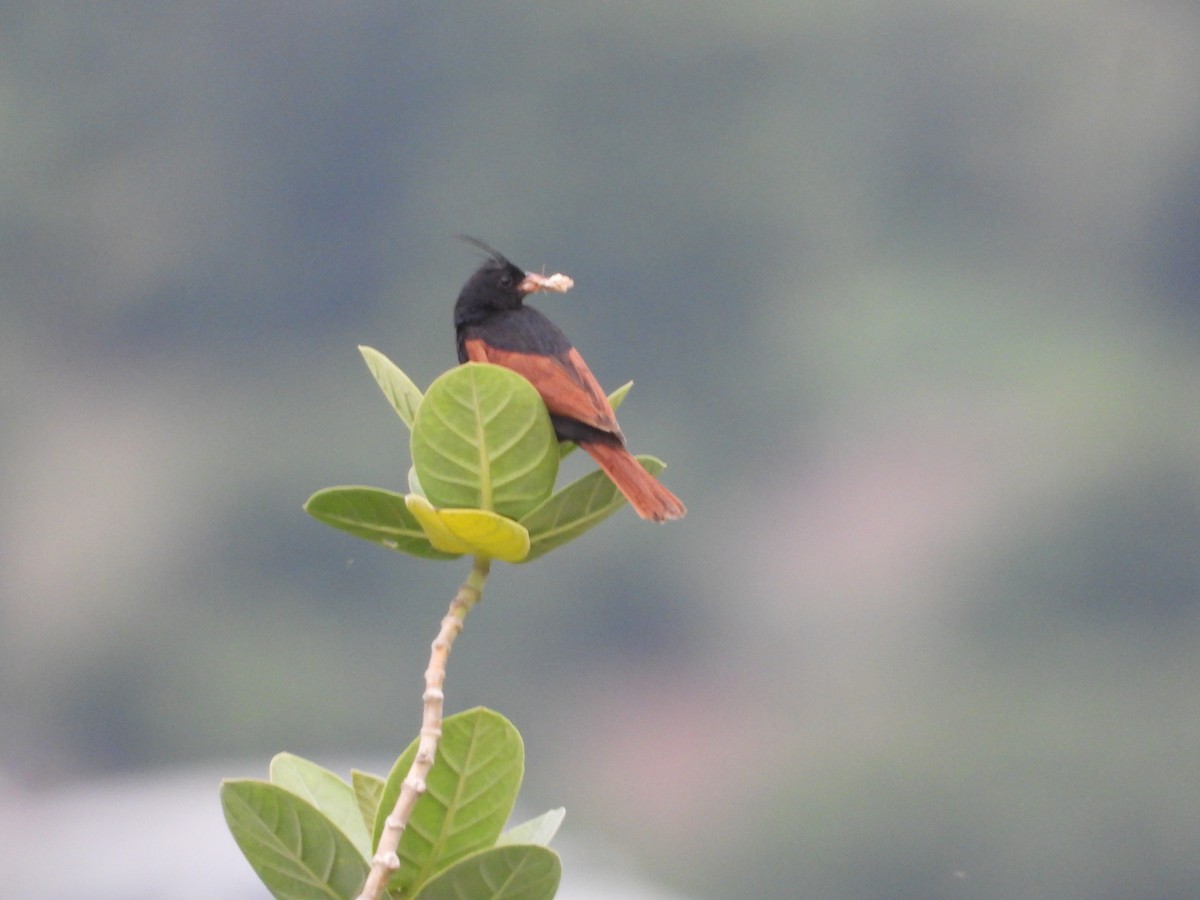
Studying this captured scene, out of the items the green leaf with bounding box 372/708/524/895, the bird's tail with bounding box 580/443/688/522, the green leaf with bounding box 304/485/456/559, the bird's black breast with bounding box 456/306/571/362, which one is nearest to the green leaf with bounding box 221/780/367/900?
the green leaf with bounding box 372/708/524/895

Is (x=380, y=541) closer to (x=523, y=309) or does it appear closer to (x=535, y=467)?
(x=535, y=467)

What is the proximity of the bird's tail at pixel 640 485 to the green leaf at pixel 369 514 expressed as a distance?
184 millimetres

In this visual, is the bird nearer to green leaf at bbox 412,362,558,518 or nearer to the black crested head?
the black crested head

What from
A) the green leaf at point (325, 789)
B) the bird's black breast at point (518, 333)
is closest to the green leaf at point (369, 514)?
the green leaf at point (325, 789)

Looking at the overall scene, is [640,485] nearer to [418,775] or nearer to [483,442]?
[483,442]

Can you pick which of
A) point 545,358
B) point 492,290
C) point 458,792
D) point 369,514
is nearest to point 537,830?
point 458,792

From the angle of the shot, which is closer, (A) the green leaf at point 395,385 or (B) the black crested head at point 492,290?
(A) the green leaf at point 395,385

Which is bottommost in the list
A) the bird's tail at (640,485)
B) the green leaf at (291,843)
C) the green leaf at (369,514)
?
the green leaf at (291,843)

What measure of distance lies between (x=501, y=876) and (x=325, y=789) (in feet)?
0.50

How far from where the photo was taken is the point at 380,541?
2.15 ft

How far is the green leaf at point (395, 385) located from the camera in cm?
72

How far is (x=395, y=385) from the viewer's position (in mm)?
723

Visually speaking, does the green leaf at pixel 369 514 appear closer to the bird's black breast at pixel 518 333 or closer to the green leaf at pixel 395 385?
the green leaf at pixel 395 385

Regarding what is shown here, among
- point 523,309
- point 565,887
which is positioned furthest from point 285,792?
point 565,887
